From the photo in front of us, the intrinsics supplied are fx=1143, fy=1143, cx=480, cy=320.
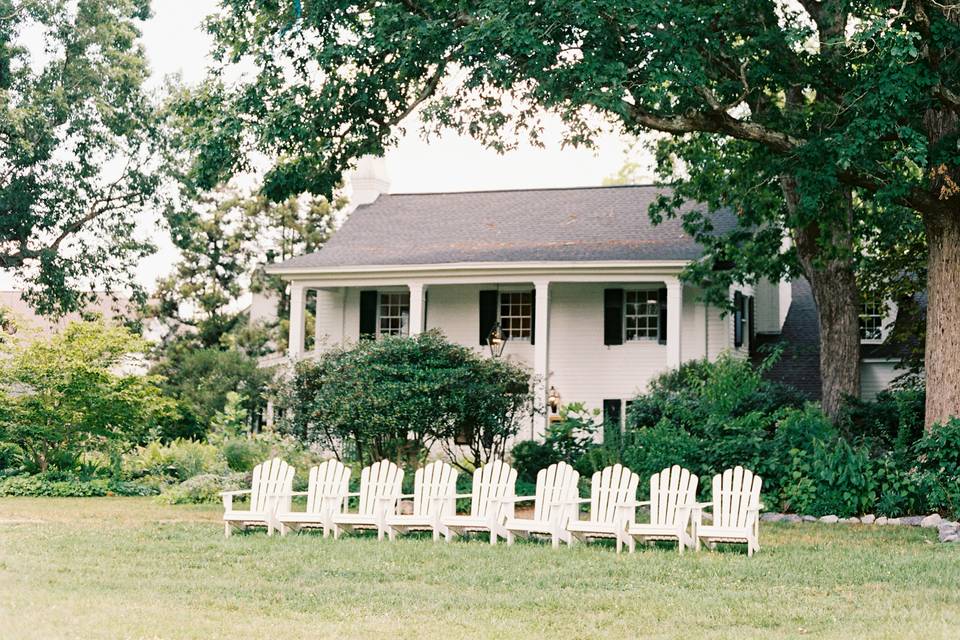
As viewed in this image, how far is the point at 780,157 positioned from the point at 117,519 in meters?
10.7

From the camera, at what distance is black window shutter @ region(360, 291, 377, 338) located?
26234mm

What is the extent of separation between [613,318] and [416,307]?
4.27 meters

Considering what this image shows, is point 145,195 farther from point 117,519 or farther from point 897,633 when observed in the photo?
point 897,633

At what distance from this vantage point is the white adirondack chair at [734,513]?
11258 mm

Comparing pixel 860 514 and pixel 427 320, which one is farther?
pixel 427 320

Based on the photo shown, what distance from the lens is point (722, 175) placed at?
67.6 ft

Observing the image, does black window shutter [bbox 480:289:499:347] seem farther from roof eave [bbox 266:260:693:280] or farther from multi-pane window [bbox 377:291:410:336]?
roof eave [bbox 266:260:693:280]

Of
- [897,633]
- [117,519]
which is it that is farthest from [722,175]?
[897,633]

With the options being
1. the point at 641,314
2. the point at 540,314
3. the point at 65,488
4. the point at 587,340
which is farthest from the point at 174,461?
the point at 641,314

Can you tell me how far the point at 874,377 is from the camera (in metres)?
25.3

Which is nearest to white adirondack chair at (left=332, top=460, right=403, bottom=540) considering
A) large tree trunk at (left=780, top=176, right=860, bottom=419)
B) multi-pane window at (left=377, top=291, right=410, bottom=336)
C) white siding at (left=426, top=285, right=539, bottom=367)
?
large tree trunk at (left=780, top=176, right=860, bottom=419)

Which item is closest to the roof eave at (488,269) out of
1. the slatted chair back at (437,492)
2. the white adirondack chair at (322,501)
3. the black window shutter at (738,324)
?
the black window shutter at (738,324)

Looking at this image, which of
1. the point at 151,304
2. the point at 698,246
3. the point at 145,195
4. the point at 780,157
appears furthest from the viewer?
the point at 151,304

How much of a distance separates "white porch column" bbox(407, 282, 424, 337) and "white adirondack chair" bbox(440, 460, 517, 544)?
10914 mm
